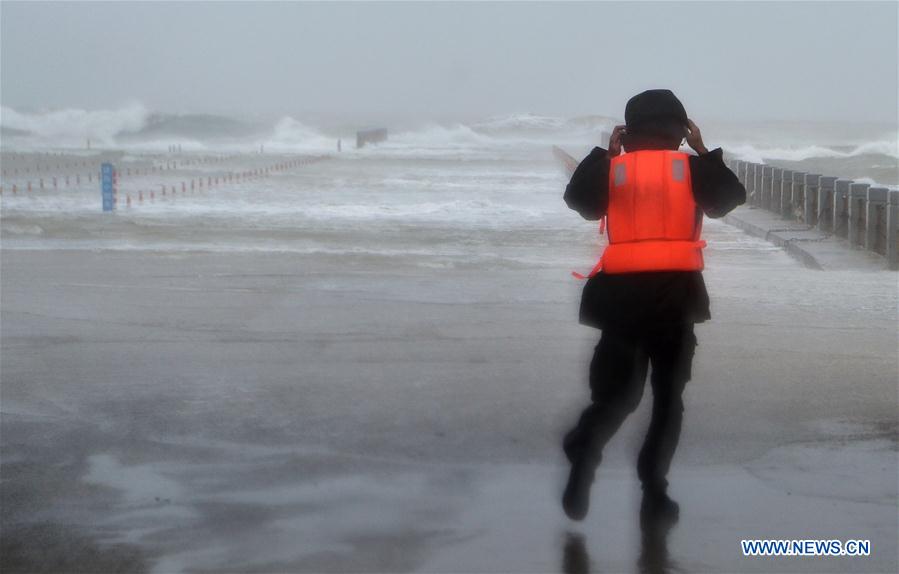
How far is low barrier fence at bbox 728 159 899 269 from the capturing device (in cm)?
1605

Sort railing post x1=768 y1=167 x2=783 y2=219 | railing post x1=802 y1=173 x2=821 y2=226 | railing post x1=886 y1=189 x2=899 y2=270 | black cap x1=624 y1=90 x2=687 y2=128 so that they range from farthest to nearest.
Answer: railing post x1=768 y1=167 x2=783 y2=219 → railing post x1=802 y1=173 x2=821 y2=226 → railing post x1=886 y1=189 x2=899 y2=270 → black cap x1=624 y1=90 x2=687 y2=128

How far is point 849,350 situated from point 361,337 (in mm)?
3620

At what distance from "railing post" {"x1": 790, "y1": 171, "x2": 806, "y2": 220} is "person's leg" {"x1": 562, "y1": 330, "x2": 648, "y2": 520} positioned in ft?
58.7

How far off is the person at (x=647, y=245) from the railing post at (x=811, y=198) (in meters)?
16.7

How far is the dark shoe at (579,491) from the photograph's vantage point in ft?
17.6

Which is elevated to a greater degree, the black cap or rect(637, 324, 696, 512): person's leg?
the black cap

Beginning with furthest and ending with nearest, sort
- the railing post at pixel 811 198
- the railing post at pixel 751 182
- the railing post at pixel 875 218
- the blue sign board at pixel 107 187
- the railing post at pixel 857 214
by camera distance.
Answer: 1. the railing post at pixel 751 182
2. the blue sign board at pixel 107 187
3. the railing post at pixel 811 198
4. the railing post at pixel 857 214
5. the railing post at pixel 875 218

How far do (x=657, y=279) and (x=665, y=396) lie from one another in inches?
21.1

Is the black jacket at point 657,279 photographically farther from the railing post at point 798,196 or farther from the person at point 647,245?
the railing post at point 798,196

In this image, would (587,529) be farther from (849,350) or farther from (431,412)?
(849,350)

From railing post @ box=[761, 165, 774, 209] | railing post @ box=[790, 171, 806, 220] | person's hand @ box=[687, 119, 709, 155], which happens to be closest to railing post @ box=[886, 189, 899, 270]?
railing post @ box=[790, 171, 806, 220]

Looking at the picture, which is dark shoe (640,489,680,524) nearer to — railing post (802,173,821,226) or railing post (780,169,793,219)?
railing post (802,173,821,226)

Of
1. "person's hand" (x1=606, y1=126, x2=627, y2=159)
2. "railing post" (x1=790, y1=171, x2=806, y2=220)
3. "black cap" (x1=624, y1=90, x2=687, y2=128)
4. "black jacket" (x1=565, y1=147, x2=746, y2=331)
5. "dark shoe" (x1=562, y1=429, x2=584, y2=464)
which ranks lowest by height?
"dark shoe" (x1=562, y1=429, x2=584, y2=464)

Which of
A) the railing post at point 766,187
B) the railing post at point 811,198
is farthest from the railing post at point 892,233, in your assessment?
the railing post at point 766,187
